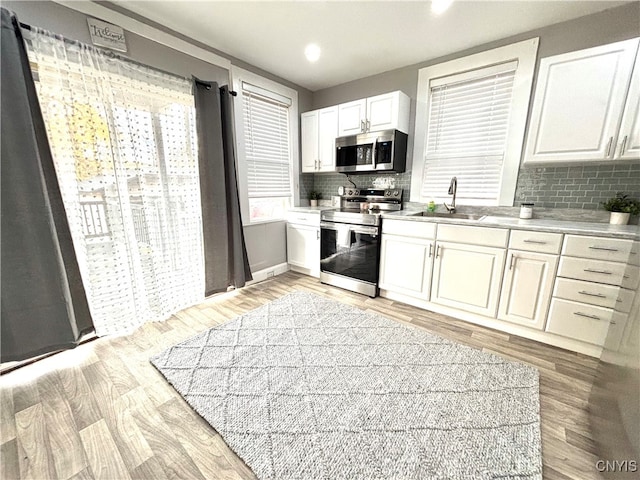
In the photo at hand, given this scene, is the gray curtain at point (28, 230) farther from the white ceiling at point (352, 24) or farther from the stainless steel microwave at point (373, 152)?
the stainless steel microwave at point (373, 152)

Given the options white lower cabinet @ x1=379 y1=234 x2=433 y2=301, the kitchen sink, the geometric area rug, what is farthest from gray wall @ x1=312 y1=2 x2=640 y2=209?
the geometric area rug

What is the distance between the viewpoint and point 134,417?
53.9 inches

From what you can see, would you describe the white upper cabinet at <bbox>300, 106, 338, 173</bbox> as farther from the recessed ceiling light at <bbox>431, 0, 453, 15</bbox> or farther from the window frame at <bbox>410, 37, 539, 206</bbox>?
the recessed ceiling light at <bbox>431, 0, 453, 15</bbox>

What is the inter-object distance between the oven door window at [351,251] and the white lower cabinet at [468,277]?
0.65m

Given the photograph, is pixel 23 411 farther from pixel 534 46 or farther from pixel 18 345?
pixel 534 46

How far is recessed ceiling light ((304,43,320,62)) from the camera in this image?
2.52m

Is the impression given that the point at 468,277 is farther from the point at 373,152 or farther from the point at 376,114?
the point at 376,114

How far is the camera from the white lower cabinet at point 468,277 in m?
2.17

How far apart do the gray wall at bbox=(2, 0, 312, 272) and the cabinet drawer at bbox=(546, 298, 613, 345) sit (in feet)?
9.63

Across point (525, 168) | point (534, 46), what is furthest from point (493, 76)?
point (525, 168)

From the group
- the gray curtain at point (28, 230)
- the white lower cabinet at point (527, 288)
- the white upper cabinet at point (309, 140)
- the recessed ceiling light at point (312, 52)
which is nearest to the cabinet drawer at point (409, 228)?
A: the white lower cabinet at point (527, 288)

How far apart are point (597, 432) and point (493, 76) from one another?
9.37 feet

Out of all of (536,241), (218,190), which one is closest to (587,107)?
(536,241)

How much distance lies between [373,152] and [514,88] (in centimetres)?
139
